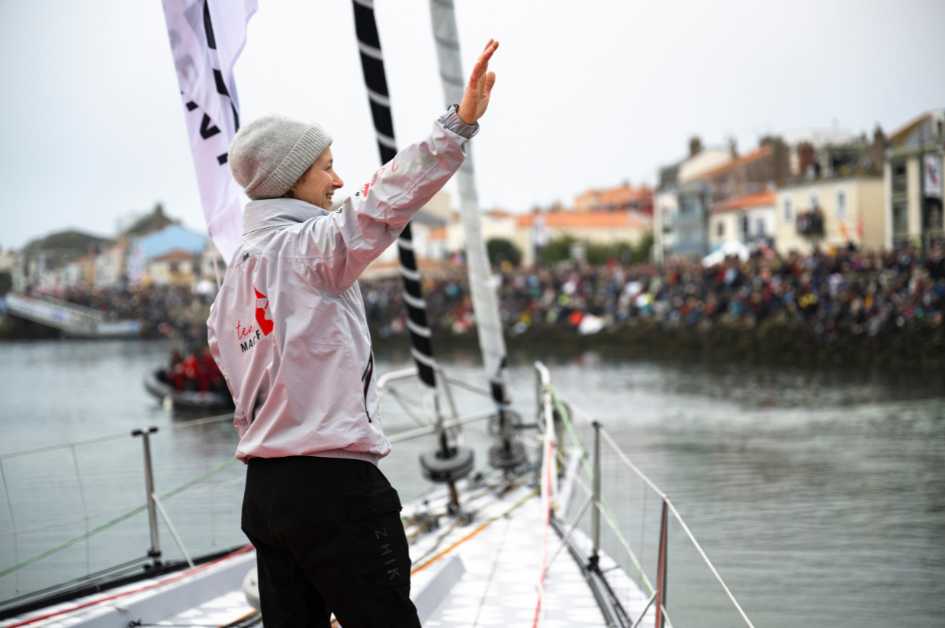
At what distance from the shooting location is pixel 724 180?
71.2m

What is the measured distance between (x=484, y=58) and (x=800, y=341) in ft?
A: 103

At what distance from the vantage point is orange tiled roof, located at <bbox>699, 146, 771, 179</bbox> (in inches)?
2687

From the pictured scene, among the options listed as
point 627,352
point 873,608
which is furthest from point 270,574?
point 627,352

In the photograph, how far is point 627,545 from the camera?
5211 mm

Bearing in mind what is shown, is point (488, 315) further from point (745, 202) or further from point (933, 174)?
point (745, 202)

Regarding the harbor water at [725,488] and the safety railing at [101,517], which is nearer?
the safety railing at [101,517]

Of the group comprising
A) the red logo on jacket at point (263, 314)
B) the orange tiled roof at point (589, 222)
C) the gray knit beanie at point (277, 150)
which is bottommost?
the orange tiled roof at point (589, 222)

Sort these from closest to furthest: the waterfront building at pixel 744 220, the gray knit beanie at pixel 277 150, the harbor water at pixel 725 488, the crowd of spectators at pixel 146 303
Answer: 1. the gray knit beanie at pixel 277 150
2. the harbor water at pixel 725 488
3. the waterfront building at pixel 744 220
4. the crowd of spectators at pixel 146 303

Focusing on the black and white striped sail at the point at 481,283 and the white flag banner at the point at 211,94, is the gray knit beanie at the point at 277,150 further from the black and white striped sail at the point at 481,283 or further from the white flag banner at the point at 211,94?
the black and white striped sail at the point at 481,283

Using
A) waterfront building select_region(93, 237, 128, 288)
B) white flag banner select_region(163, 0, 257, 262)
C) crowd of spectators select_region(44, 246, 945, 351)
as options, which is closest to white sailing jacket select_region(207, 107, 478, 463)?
white flag banner select_region(163, 0, 257, 262)

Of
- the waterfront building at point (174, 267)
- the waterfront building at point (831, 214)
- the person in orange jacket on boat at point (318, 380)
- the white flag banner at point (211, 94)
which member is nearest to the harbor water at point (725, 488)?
the white flag banner at point (211, 94)

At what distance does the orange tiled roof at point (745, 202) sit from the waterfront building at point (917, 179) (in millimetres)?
35739

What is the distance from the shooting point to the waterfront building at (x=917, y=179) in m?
9.32

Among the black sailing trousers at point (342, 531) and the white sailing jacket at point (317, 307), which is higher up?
the white sailing jacket at point (317, 307)
